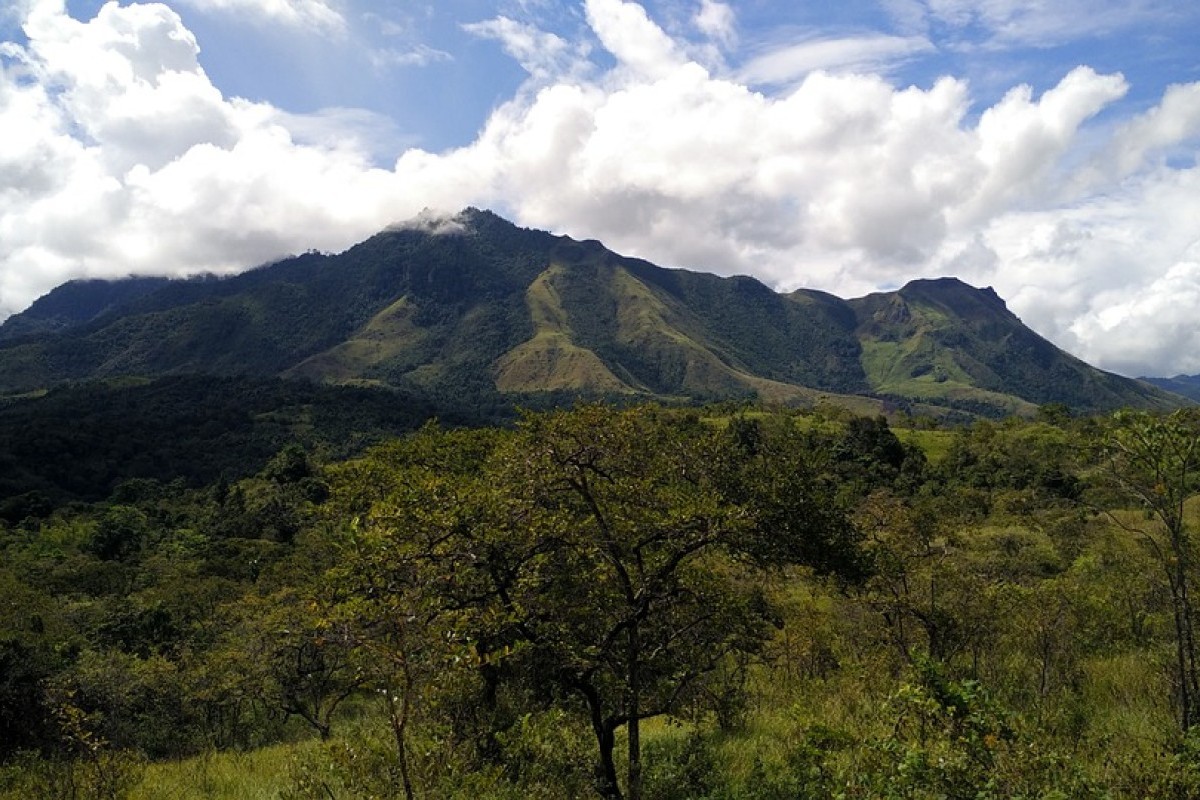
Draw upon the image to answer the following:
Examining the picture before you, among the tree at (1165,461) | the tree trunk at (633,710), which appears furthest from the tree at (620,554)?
the tree at (1165,461)

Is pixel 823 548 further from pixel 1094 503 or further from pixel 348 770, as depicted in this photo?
pixel 1094 503

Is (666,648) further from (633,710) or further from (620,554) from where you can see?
(620,554)

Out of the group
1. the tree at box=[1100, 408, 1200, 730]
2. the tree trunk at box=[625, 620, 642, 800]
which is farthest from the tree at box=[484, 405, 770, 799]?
the tree at box=[1100, 408, 1200, 730]

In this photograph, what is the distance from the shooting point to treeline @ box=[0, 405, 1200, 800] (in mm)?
6852

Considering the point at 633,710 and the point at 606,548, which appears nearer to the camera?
the point at 633,710

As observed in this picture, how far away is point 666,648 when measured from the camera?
9.98 metres

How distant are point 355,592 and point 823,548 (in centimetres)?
640

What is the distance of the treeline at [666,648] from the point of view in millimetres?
6852

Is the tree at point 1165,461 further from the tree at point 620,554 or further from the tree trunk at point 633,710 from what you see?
the tree trunk at point 633,710

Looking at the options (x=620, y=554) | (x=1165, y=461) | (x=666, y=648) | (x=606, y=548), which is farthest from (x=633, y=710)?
(x=1165, y=461)

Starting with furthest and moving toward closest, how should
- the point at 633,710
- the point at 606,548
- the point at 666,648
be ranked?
the point at 666,648, the point at 606,548, the point at 633,710

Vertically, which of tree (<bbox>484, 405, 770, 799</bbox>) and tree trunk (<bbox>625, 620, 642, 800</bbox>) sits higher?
tree (<bbox>484, 405, 770, 799</bbox>)

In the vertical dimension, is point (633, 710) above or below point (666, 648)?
below

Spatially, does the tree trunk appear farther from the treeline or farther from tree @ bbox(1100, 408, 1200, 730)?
tree @ bbox(1100, 408, 1200, 730)
